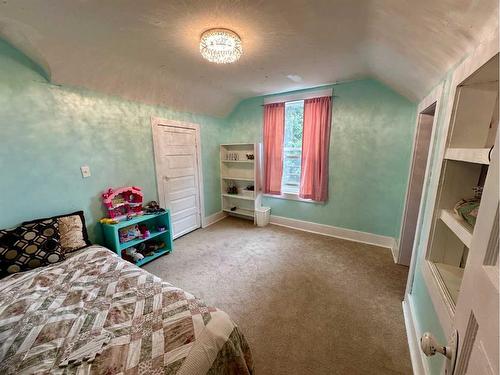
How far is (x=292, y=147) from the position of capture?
142 inches

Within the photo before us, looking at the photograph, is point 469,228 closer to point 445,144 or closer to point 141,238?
point 445,144

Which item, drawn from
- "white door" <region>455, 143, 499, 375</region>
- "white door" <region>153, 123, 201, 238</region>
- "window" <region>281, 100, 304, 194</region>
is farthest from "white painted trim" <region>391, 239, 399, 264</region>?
"white door" <region>153, 123, 201, 238</region>

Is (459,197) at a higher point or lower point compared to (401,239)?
higher

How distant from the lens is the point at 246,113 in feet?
12.8

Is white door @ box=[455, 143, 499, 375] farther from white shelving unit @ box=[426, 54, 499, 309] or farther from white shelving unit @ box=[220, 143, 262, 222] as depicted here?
white shelving unit @ box=[220, 143, 262, 222]

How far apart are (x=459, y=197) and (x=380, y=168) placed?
72.0 inches

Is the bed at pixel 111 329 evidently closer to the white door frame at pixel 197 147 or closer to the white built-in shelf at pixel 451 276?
the white built-in shelf at pixel 451 276

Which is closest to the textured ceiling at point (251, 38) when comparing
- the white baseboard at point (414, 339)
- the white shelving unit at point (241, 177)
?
the white shelving unit at point (241, 177)

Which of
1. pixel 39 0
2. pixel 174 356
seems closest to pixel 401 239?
pixel 174 356

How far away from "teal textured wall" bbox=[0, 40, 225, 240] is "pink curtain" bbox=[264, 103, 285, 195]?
1.80 meters

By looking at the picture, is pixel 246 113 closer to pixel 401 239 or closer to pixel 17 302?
pixel 401 239

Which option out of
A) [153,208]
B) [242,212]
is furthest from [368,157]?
[153,208]

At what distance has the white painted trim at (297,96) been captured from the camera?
3.10 meters

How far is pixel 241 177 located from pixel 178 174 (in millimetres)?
1322
